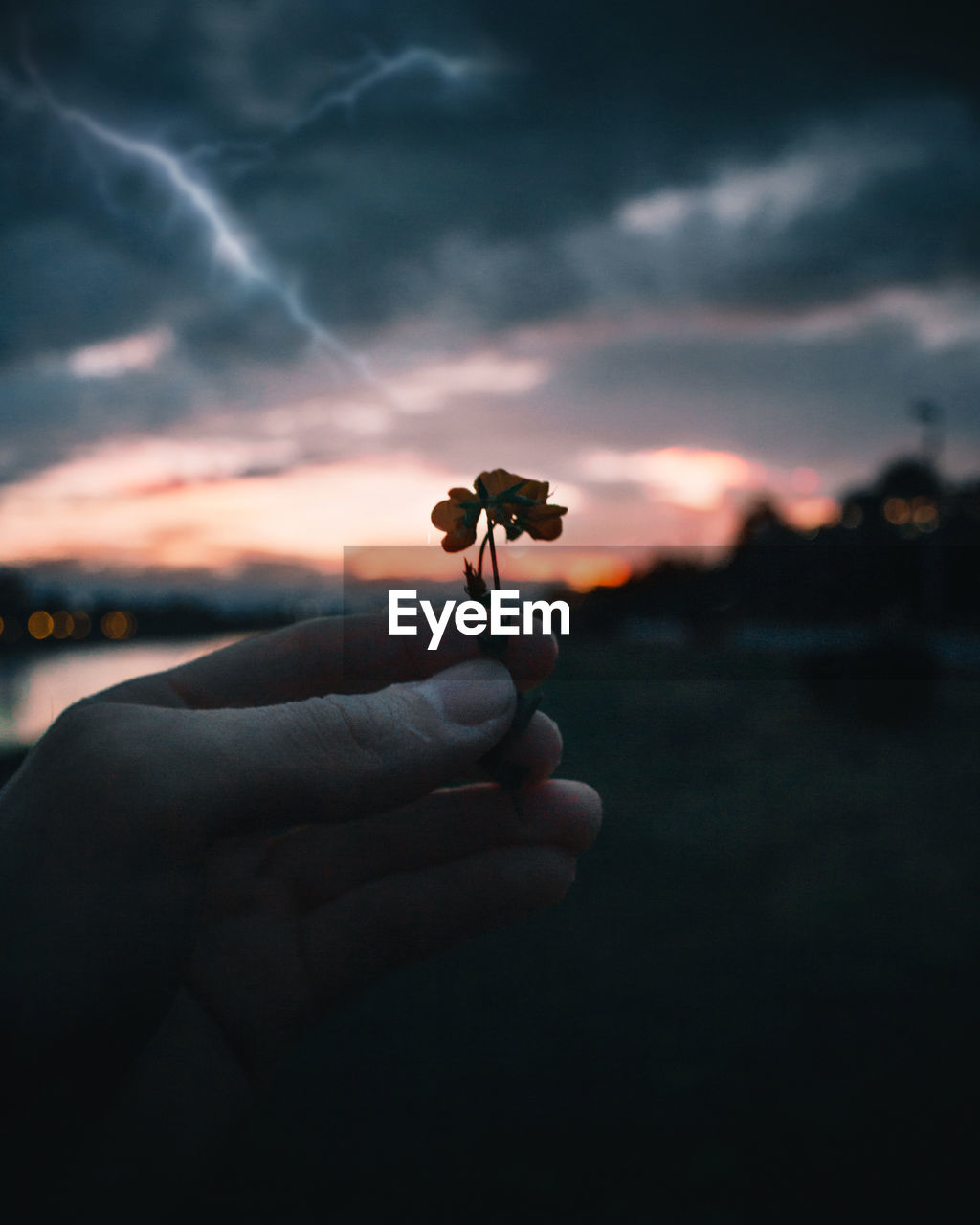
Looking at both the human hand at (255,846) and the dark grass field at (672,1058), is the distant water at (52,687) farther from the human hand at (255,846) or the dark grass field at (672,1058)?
the dark grass field at (672,1058)

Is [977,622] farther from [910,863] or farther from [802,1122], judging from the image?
[802,1122]

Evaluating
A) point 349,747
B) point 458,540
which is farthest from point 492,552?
point 349,747

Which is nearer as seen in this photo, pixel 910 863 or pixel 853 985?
pixel 853 985

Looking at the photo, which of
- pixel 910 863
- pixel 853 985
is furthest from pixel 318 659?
pixel 910 863

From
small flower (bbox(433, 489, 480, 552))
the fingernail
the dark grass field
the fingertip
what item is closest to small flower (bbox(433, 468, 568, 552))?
small flower (bbox(433, 489, 480, 552))

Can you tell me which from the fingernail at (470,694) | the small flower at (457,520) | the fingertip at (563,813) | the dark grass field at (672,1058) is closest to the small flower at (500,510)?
the small flower at (457,520)
